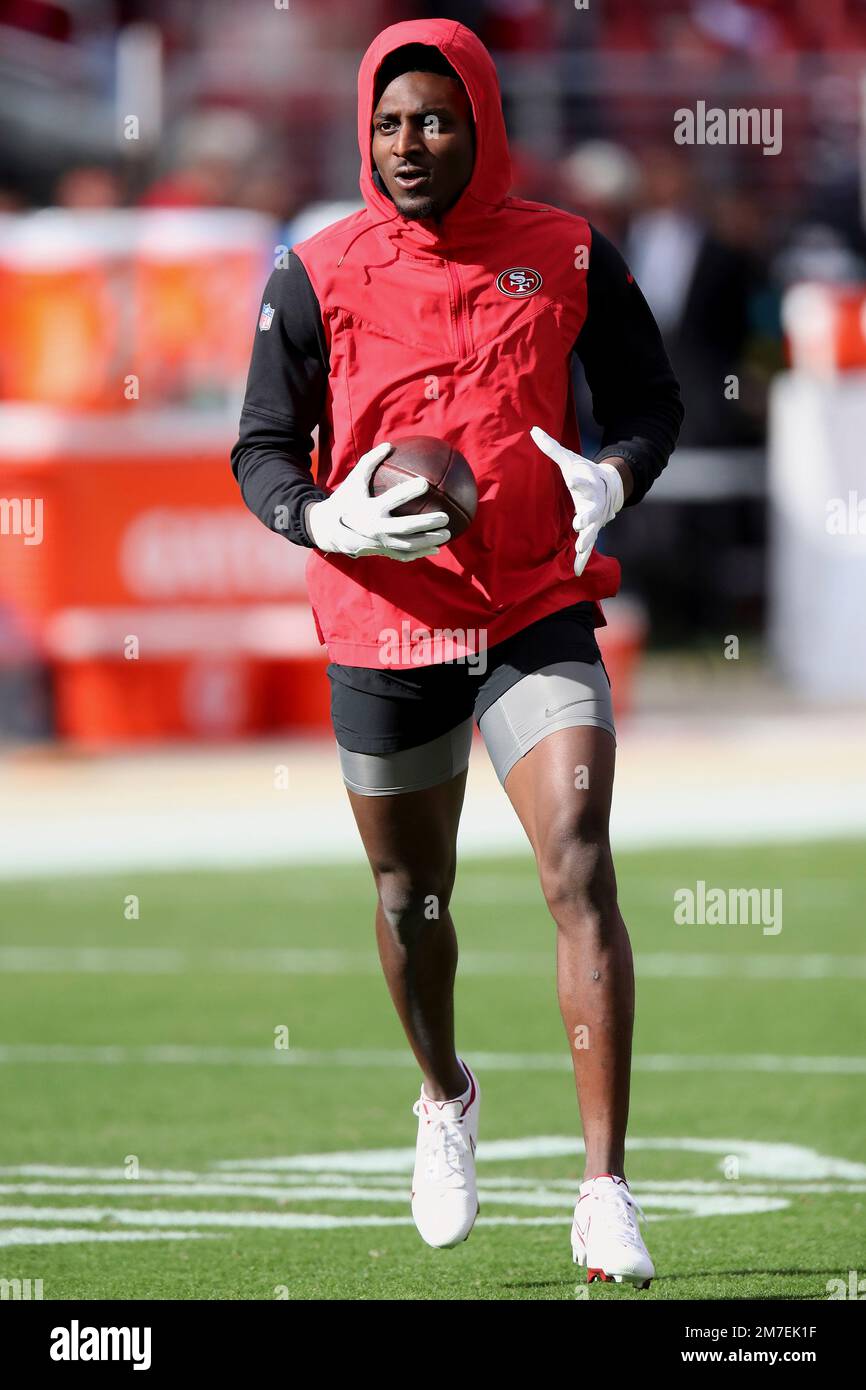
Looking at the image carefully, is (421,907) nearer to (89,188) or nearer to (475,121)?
(475,121)

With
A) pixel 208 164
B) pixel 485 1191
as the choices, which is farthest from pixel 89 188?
pixel 485 1191

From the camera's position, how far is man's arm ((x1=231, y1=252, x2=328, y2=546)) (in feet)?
17.0

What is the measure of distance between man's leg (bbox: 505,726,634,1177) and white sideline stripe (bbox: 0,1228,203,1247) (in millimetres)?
1176

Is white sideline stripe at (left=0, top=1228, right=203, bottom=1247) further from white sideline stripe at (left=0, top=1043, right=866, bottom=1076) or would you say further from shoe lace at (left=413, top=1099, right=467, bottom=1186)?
white sideline stripe at (left=0, top=1043, right=866, bottom=1076)

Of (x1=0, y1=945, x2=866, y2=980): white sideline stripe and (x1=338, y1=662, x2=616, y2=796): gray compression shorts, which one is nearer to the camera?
(x1=338, y1=662, x2=616, y2=796): gray compression shorts

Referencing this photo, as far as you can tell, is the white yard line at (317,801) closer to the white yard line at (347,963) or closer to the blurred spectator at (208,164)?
the white yard line at (347,963)

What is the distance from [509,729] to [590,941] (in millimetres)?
469

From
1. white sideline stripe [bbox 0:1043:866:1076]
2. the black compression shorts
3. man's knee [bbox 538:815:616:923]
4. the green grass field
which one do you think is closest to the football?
the black compression shorts

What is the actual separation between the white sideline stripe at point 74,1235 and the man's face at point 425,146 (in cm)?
230

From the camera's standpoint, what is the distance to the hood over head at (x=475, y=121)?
512 cm

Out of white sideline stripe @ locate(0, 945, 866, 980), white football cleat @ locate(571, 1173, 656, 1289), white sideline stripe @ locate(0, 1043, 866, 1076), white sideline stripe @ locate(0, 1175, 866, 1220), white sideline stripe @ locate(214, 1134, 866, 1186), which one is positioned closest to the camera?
white football cleat @ locate(571, 1173, 656, 1289)

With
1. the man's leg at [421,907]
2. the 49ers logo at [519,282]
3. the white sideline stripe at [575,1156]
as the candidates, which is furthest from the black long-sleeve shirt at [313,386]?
the white sideline stripe at [575,1156]
